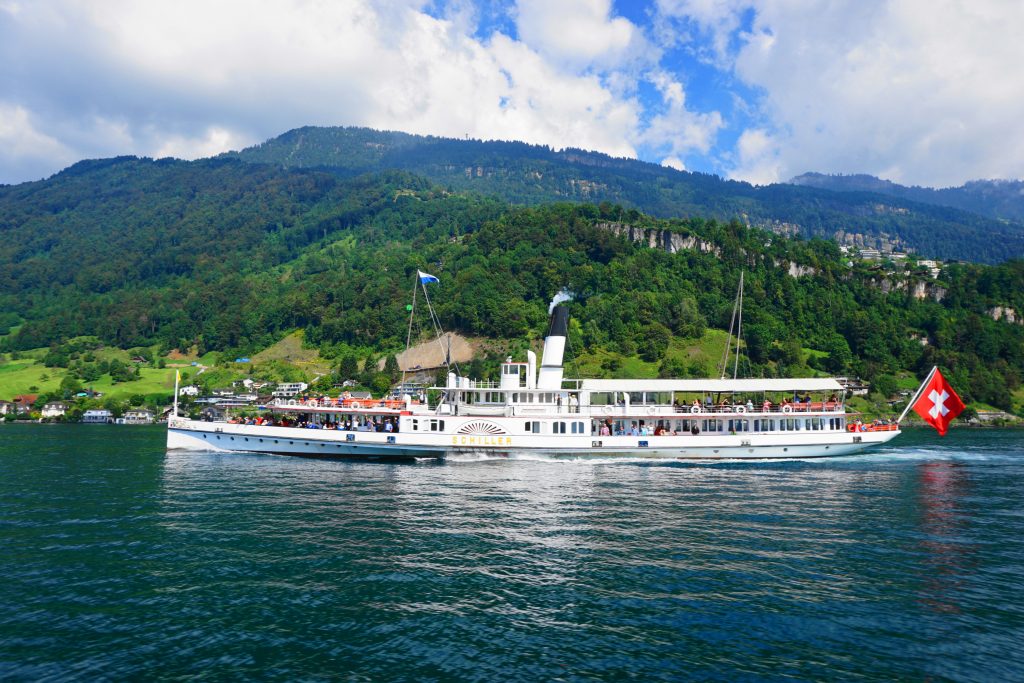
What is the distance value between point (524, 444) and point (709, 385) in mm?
16014

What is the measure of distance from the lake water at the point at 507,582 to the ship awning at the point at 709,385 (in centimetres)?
1357

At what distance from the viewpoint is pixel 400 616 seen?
17.7 m

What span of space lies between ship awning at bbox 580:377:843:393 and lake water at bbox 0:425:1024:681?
13.6 metres

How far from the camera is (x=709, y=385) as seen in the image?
5178cm

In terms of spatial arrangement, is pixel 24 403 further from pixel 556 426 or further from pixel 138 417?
pixel 556 426

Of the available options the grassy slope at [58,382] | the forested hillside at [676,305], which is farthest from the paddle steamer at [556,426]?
the grassy slope at [58,382]

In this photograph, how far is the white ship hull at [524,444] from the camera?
4934 cm

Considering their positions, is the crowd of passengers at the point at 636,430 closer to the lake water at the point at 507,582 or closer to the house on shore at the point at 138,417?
the lake water at the point at 507,582

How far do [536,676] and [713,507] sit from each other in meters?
20.0

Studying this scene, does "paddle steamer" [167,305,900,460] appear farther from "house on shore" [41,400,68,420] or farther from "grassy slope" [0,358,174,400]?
"grassy slope" [0,358,174,400]

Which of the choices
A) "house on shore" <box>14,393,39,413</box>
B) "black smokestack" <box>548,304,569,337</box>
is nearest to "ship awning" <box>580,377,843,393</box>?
"black smokestack" <box>548,304,569,337</box>

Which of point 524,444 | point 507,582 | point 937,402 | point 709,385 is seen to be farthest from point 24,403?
point 937,402

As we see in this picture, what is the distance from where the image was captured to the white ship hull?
49344 millimetres

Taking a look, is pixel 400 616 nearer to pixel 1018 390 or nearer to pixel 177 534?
pixel 177 534
